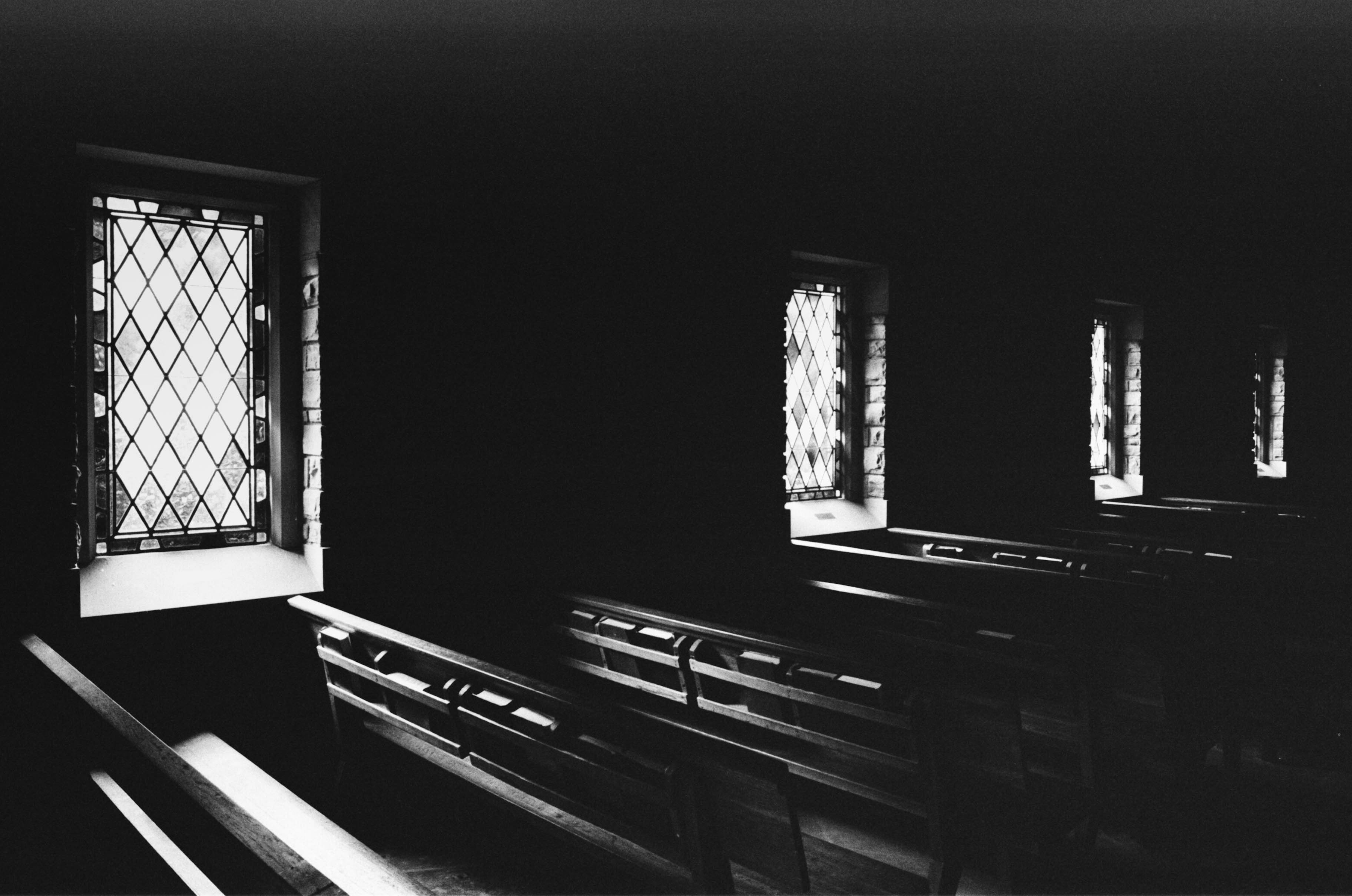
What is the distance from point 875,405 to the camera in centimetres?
571

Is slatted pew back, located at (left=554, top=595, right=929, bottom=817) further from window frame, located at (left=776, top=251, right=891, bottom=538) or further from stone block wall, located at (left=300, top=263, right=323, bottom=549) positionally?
window frame, located at (left=776, top=251, right=891, bottom=538)

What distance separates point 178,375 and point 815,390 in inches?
129

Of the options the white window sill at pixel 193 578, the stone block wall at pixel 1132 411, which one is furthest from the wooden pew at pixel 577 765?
the stone block wall at pixel 1132 411

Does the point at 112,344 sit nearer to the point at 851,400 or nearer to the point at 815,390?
the point at 815,390

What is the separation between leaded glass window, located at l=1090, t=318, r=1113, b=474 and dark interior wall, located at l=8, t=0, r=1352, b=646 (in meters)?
1.36

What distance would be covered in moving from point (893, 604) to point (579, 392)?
170 centimetres

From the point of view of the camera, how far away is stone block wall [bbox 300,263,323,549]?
3.63 meters

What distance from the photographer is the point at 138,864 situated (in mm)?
2045

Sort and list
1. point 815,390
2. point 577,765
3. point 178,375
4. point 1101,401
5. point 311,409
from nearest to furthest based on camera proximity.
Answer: point 577,765, point 178,375, point 311,409, point 815,390, point 1101,401

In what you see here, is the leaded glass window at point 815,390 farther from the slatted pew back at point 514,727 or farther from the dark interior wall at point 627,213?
the slatted pew back at point 514,727

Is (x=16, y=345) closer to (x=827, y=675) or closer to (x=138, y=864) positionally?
(x=138, y=864)

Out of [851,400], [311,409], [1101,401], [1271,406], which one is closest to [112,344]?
[311,409]

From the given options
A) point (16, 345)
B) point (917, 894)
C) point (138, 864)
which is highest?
point (16, 345)

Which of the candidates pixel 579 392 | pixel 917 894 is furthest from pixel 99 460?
pixel 917 894
